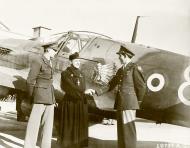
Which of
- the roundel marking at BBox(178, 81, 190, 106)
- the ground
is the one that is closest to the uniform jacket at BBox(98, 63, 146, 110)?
the roundel marking at BBox(178, 81, 190, 106)

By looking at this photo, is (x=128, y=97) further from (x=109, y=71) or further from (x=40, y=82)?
(x=40, y=82)

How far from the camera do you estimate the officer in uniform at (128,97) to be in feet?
18.3

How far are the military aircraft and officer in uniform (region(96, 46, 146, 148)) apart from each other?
1.48ft

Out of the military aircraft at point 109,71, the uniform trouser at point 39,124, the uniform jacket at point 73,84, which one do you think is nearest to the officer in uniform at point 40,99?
the uniform trouser at point 39,124

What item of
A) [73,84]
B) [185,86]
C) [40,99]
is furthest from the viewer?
[73,84]

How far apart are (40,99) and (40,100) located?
0.02m

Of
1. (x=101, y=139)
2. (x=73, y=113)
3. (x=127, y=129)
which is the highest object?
(x=73, y=113)

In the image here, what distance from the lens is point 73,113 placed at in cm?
601

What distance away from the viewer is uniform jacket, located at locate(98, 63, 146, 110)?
5.60 m

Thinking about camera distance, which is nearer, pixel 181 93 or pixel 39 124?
pixel 181 93

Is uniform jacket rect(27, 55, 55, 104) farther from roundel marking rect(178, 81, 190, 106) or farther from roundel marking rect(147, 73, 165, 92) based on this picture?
roundel marking rect(178, 81, 190, 106)

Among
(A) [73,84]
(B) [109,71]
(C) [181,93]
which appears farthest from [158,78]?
(A) [73,84]

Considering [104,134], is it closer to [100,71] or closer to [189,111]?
[100,71]

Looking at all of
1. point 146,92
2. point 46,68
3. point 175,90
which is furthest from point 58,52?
point 175,90
